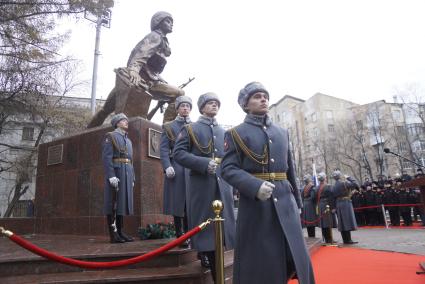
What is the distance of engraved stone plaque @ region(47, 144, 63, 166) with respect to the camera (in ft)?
26.3

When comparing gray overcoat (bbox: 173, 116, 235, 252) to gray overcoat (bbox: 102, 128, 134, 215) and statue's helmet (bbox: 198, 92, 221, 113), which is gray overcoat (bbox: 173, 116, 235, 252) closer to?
statue's helmet (bbox: 198, 92, 221, 113)

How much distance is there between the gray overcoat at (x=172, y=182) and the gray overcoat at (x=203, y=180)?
2.35ft

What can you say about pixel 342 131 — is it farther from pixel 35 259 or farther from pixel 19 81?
pixel 35 259

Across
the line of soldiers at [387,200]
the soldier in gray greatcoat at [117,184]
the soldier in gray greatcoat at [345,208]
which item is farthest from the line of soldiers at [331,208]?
the soldier in gray greatcoat at [117,184]

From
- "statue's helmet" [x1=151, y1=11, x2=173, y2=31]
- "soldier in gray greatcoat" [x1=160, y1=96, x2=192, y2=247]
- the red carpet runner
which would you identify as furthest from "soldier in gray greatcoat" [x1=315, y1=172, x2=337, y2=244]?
"statue's helmet" [x1=151, y1=11, x2=173, y2=31]

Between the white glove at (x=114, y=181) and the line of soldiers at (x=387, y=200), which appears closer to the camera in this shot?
the white glove at (x=114, y=181)

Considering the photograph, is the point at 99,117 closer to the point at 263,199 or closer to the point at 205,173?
the point at 205,173

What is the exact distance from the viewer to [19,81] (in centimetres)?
1146

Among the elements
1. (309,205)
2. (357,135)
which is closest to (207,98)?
(309,205)

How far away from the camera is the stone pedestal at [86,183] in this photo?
6.51 meters

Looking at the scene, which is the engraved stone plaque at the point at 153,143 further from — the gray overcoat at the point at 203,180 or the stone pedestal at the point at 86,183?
the gray overcoat at the point at 203,180

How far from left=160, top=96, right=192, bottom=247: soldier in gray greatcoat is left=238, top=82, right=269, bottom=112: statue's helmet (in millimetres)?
1583

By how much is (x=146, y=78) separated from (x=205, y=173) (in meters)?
4.65

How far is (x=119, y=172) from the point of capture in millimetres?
5637
